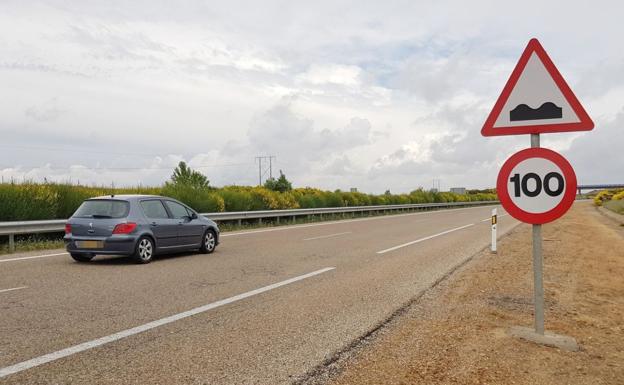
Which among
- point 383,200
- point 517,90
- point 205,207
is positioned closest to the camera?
point 517,90

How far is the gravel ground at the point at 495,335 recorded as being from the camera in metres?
4.09

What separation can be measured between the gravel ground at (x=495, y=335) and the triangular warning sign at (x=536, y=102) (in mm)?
2021

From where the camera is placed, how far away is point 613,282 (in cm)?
845

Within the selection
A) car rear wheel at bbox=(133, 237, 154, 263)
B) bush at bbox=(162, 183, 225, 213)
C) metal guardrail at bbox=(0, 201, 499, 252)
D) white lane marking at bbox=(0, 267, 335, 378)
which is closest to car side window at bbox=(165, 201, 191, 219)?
car rear wheel at bbox=(133, 237, 154, 263)

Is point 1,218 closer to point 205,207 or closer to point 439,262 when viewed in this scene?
point 205,207

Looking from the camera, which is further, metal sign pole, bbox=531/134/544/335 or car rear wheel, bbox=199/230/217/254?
car rear wheel, bbox=199/230/217/254

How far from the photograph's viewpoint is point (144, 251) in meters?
10.5

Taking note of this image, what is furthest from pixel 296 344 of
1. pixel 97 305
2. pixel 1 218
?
pixel 1 218

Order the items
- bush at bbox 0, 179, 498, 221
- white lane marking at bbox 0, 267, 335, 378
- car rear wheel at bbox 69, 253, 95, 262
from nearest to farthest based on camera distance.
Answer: white lane marking at bbox 0, 267, 335, 378 < car rear wheel at bbox 69, 253, 95, 262 < bush at bbox 0, 179, 498, 221

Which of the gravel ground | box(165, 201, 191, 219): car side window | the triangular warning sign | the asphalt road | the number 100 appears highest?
the triangular warning sign

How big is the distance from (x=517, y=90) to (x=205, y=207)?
19119 millimetres

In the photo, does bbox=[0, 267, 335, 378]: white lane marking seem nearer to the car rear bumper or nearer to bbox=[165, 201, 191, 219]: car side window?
the car rear bumper

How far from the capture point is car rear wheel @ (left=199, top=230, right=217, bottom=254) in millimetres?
12258

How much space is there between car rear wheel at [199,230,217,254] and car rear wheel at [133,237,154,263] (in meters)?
1.67
